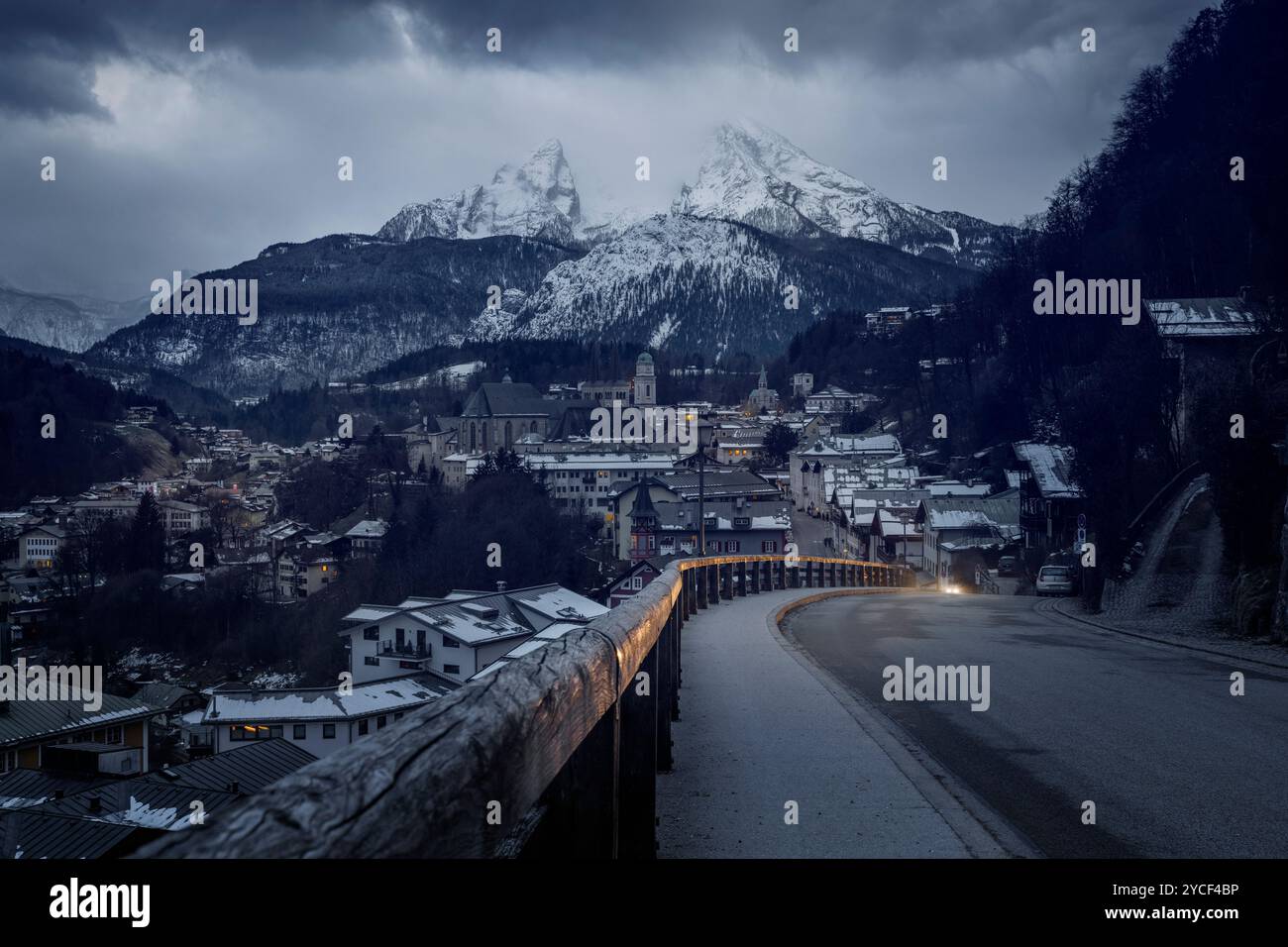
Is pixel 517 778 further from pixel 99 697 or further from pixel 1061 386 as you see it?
pixel 1061 386

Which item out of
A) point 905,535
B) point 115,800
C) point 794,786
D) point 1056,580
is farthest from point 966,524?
point 794,786

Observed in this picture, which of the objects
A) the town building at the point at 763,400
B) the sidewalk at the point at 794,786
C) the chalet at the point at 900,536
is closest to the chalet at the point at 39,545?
the chalet at the point at 900,536

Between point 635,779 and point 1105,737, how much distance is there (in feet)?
18.5

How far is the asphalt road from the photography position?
5688 millimetres

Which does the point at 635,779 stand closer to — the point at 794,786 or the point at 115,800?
the point at 794,786

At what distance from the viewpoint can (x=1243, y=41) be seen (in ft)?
175

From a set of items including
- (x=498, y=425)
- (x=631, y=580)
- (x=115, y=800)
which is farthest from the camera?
(x=498, y=425)

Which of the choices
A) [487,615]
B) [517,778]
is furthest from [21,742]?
[517,778]

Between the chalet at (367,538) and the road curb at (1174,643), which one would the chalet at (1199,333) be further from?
the chalet at (367,538)

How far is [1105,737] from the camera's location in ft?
27.3

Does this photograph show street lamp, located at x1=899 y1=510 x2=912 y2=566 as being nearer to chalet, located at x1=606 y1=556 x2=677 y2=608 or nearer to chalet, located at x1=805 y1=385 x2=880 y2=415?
chalet, located at x1=606 y1=556 x2=677 y2=608

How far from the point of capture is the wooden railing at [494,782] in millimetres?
1468

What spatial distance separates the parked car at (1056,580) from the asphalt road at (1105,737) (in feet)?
52.4

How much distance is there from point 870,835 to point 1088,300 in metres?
44.6
